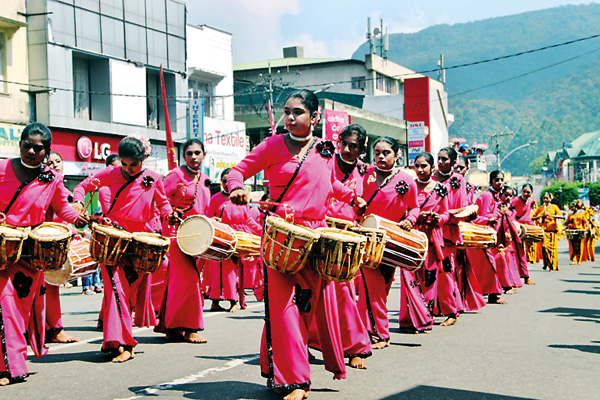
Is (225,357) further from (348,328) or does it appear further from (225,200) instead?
(225,200)

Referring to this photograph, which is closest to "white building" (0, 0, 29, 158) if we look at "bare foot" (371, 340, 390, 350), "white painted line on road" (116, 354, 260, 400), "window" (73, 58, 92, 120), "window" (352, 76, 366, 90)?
"window" (73, 58, 92, 120)

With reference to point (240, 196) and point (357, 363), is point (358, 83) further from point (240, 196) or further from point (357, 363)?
point (240, 196)

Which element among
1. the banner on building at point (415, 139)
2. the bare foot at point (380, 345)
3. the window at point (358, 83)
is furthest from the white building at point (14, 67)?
the window at point (358, 83)

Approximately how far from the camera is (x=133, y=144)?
8406 millimetres

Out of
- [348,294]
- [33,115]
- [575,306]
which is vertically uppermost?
[33,115]

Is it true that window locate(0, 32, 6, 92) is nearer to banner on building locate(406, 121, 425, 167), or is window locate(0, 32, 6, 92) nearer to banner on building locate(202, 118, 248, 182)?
banner on building locate(202, 118, 248, 182)

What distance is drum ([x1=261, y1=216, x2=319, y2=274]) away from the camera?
5.93 metres

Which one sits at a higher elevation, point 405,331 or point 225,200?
point 225,200

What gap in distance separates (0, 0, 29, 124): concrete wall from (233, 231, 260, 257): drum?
15.1 metres

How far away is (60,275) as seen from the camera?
9430 millimetres

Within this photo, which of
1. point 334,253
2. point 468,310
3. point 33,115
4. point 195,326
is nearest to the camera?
point 334,253

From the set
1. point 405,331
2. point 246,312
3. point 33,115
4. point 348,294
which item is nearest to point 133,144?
point 348,294

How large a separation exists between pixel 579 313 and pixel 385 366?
219 inches

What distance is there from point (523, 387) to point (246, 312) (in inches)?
256
